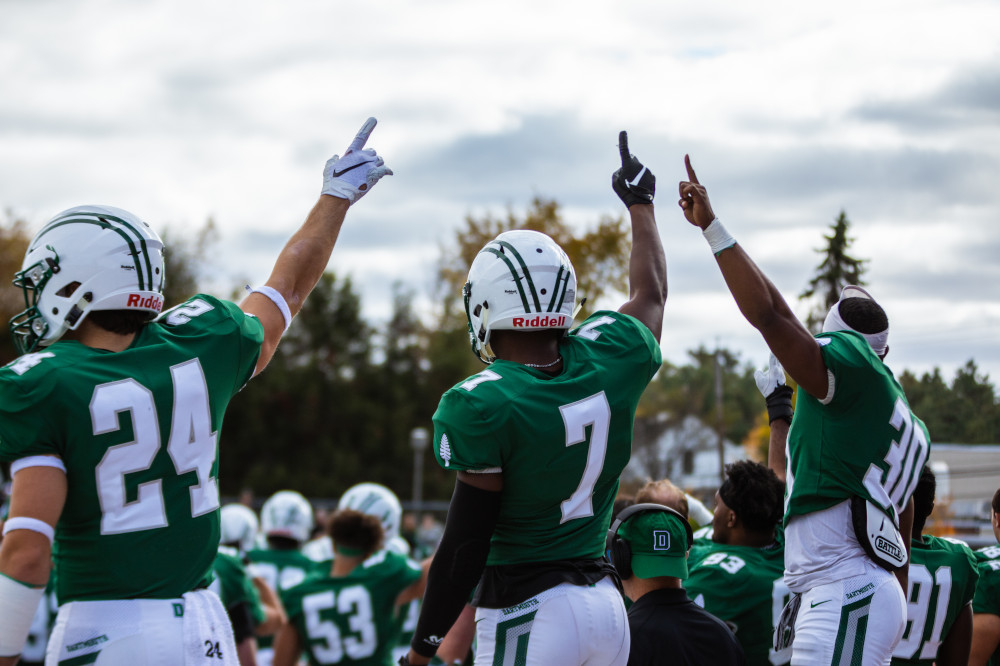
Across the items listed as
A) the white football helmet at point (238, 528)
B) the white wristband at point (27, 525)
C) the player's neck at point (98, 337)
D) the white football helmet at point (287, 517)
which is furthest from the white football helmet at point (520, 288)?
the white football helmet at point (238, 528)

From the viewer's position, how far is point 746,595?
181 inches

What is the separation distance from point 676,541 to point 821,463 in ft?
2.32

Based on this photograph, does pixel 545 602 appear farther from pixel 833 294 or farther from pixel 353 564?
pixel 833 294

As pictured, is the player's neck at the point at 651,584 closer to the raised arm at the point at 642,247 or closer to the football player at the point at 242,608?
the raised arm at the point at 642,247

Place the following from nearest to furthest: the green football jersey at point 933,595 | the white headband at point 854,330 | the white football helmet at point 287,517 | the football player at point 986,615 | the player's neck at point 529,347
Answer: the player's neck at point 529,347 < the white headband at point 854,330 < the green football jersey at point 933,595 < the football player at point 986,615 < the white football helmet at point 287,517

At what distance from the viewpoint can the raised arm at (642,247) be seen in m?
3.69

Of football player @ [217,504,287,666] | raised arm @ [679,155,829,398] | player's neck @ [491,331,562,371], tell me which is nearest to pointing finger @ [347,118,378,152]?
player's neck @ [491,331,562,371]

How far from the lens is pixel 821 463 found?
4.00 metres

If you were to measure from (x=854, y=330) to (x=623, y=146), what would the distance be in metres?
1.33

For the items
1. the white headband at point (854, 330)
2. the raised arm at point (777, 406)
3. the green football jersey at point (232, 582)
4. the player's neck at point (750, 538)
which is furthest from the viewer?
the green football jersey at point (232, 582)

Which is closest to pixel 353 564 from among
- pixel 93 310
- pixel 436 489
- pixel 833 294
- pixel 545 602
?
pixel 545 602

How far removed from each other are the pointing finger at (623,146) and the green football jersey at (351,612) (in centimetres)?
334

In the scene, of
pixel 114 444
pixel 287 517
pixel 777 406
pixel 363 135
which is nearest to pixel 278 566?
pixel 287 517

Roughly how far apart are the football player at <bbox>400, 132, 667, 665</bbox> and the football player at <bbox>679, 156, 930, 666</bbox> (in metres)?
0.68
